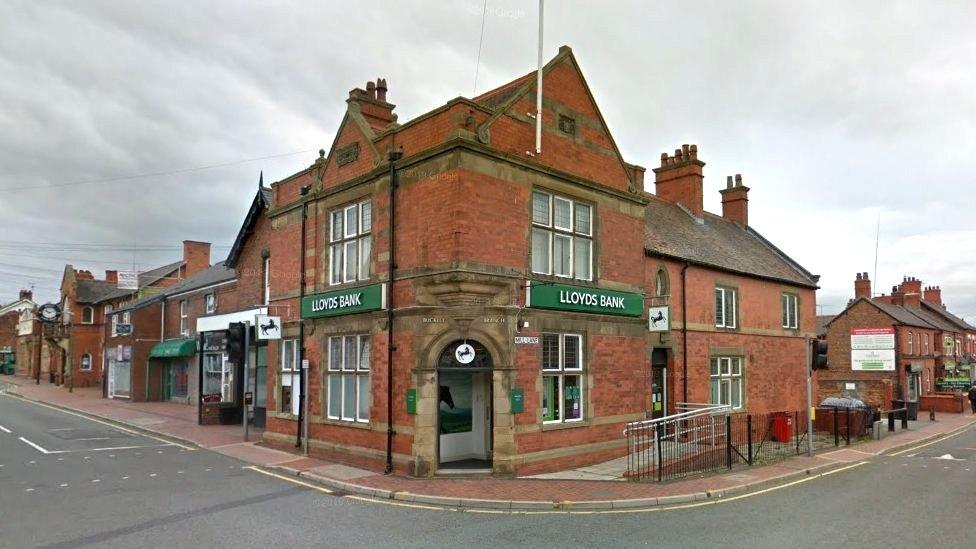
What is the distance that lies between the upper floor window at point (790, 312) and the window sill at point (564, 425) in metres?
14.8

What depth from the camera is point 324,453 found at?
664 inches

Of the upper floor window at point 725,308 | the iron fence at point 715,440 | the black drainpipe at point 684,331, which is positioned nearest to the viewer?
the iron fence at point 715,440

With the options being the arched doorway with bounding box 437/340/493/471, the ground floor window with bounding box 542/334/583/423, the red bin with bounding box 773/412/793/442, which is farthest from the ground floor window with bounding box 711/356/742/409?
the arched doorway with bounding box 437/340/493/471

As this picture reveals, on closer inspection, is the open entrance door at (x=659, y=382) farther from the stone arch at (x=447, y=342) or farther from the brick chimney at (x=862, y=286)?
the brick chimney at (x=862, y=286)

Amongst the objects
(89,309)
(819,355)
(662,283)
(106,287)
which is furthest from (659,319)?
(106,287)

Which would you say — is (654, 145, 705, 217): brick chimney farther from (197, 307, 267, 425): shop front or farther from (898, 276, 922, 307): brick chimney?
(898, 276, 922, 307): brick chimney

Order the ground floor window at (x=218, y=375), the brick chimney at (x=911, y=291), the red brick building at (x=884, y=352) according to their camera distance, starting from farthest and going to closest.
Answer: the brick chimney at (x=911, y=291) < the red brick building at (x=884, y=352) < the ground floor window at (x=218, y=375)

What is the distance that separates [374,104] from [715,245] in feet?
48.4

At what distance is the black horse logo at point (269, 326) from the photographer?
1855 cm

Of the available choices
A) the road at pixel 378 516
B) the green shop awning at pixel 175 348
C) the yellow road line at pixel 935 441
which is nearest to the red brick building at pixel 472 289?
the road at pixel 378 516

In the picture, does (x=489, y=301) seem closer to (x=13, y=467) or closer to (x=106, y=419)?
(x=13, y=467)

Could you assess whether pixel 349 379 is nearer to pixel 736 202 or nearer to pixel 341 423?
pixel 341 423

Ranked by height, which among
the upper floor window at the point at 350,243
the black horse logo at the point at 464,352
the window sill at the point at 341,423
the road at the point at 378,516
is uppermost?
the upper floor window at the point at 350,243

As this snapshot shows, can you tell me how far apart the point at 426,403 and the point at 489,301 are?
254 cm
